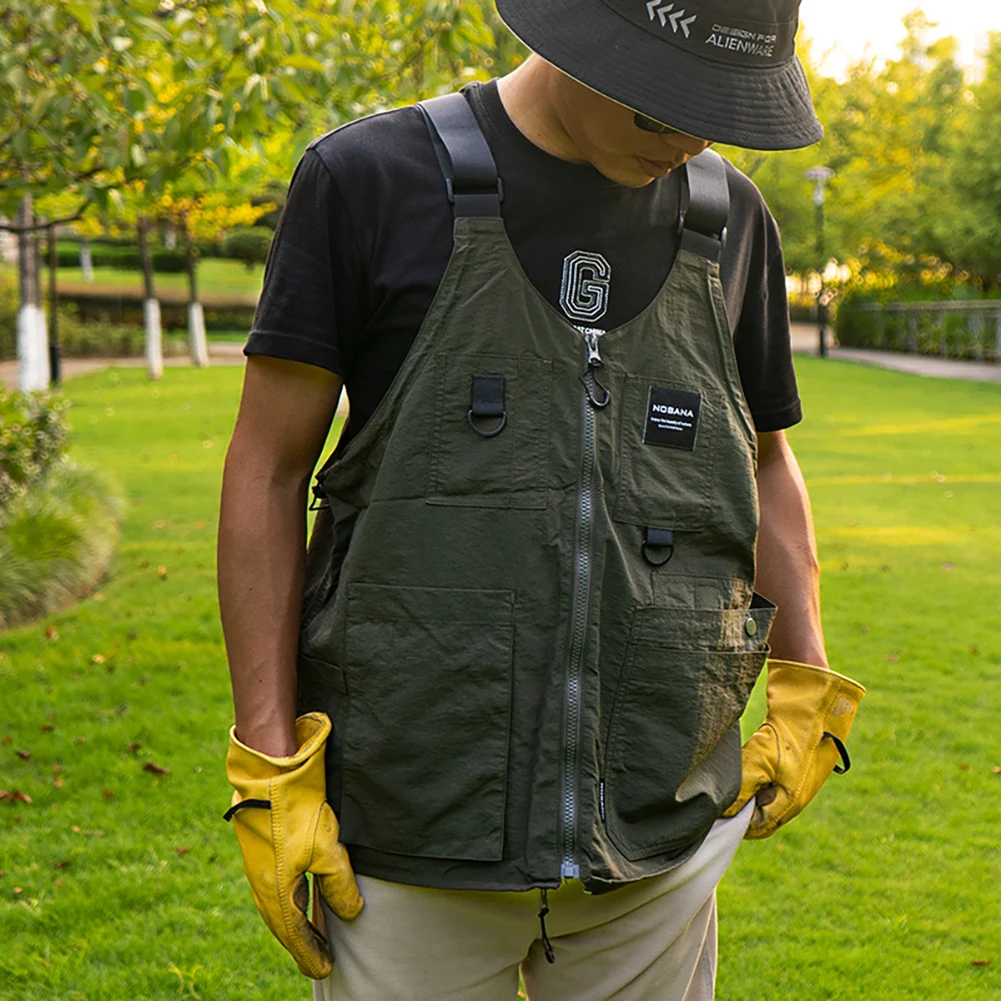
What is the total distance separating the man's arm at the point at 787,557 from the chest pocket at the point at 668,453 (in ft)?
1.21

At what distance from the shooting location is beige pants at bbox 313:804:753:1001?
1.67m

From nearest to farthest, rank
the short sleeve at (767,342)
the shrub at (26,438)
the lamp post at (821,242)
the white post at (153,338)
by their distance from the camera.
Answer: the short sleeve at (767,342) < the shrub at (26,438) < the white post at (153,338) < the lamp post at (821,242)

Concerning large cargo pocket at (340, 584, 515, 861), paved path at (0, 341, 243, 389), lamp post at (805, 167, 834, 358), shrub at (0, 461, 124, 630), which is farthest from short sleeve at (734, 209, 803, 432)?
lamp post at (805, 167, 834, 358)

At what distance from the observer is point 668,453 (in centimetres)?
167

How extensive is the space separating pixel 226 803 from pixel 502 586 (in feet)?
13.0

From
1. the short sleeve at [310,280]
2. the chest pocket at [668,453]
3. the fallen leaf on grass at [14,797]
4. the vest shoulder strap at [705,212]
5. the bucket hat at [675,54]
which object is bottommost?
the fallen leaf on grass at [14,797]

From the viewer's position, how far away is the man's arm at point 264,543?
5.35 feet

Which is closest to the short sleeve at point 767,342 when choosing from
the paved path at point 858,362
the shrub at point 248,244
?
the paved path at point 858,362

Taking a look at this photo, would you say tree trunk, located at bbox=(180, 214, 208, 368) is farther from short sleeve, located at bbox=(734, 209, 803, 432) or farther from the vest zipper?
the vest zipper

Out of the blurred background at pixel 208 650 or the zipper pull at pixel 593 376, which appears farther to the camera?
the blurred background at pixel 208 650

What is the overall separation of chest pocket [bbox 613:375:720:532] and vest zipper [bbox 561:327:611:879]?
44 mm

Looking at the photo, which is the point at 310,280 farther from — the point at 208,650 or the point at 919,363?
the point at 919,363

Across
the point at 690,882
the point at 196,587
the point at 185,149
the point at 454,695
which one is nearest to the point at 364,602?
the point at 454,695

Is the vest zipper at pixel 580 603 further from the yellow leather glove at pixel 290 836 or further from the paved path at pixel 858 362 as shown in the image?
the paved path at pixel 858 362
